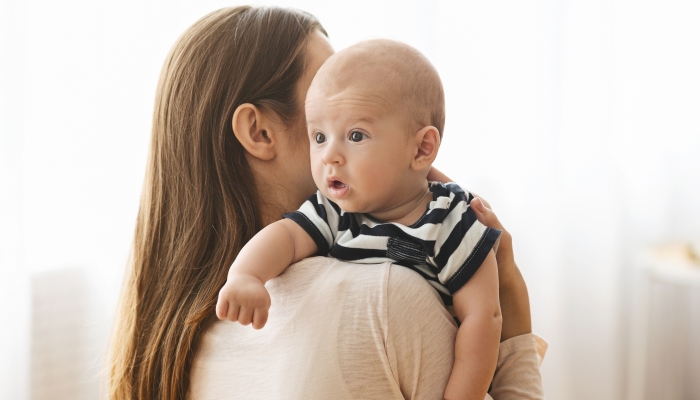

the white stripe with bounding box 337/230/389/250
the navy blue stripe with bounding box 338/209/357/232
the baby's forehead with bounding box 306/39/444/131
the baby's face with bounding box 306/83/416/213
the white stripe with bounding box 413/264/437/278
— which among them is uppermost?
the baby's forehead with bounding box 306/39/444/131

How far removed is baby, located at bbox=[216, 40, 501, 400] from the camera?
94 cm

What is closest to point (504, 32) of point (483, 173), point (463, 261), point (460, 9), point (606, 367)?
point (460, 9)

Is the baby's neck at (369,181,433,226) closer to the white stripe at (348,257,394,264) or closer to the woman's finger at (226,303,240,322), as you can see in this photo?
the white stripe at (348,257,394,264)

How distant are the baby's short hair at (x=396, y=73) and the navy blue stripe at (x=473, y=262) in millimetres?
190

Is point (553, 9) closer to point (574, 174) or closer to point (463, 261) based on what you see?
point (574, 174)

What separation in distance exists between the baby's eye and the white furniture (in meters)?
1.81

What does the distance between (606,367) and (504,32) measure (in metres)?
1.27

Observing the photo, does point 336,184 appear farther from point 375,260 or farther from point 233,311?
point 233,311

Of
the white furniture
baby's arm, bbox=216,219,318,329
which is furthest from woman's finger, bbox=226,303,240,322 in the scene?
the white furniture

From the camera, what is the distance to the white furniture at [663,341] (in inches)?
96.3

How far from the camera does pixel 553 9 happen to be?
228cm

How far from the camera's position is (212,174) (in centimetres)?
112

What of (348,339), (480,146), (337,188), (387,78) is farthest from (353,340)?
(480,146)

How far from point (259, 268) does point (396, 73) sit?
1.10 feet
